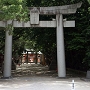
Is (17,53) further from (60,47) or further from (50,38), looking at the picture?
(60,47)

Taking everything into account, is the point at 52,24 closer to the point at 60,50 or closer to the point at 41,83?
the point at 60,50

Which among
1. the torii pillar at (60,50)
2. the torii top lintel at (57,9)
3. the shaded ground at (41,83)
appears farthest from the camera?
the torii top lintel at (57,9)

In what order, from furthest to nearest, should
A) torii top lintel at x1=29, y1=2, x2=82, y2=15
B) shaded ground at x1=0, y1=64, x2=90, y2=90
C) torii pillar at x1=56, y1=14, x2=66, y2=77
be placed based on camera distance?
torii top lintel at x1=29, y1=2, x2=82, y2=15
torii pillar at x1=56, y1=14, x2=66, y2=77
shaded ground at x1=0, y1=64, x2=90, y2=90

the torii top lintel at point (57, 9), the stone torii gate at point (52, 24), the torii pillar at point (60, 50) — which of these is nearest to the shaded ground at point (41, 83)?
the torii pillar at point (60, 50)

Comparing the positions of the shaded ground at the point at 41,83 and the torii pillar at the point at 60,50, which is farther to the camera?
the torii pillar at the point at 60,50

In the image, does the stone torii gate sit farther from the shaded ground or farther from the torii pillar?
the shaded ground

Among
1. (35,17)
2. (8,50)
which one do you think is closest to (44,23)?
(35,17)

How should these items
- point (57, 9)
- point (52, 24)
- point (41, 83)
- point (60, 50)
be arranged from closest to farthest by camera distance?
point (41, 83), point (60, 50), point (57, 9), point (52, 24)

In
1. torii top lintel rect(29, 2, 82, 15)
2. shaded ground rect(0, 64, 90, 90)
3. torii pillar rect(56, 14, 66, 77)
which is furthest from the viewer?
torii top lintel rect(29, 2, 82, 15)

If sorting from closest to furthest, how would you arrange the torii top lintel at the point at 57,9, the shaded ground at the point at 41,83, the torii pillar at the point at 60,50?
the shaded ground at the point at 41,83, the torii pillar at the point at 60,50, the torii top lintel at the point at 57,9

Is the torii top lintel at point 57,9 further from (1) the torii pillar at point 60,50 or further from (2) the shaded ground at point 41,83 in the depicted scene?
(2) the shaded ground at point 41,83

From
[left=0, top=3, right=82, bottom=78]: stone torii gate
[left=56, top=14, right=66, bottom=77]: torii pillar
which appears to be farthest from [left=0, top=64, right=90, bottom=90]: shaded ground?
[left=0, top=3, right=82, bottom=78]: stone torii gate

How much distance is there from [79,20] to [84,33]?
1.81 meters

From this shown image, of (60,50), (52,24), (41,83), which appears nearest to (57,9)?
(52,24)
